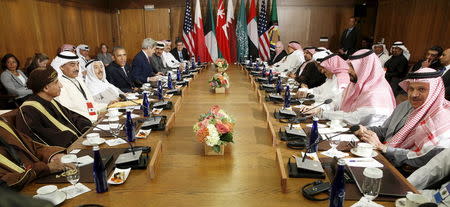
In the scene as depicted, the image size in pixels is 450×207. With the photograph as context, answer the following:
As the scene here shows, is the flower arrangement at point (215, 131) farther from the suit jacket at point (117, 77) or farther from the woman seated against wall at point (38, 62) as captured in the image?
the woman seated against wall at point (38, 62)

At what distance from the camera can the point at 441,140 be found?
1931mm

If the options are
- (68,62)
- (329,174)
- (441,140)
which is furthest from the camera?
(68,62)

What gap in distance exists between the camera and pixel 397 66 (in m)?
6.14

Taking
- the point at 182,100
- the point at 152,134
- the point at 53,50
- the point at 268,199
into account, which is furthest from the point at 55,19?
the point at 268,199

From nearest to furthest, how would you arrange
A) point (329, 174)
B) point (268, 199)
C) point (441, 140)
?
point (268, 199) < point (329, 174) < point (441, 140)

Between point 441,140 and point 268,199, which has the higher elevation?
point 441,140

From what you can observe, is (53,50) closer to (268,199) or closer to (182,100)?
(182,100)

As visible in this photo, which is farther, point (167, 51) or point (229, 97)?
point (167, 51)

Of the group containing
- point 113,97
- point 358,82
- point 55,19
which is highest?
point 55,19

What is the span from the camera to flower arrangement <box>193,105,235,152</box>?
6.26 ft

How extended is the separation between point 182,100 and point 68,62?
1.32m

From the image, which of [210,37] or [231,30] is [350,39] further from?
[210,37]

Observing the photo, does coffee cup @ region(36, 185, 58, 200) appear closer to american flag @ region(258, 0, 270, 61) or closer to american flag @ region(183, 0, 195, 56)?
american flag @ region(183, 0, 195, 56)

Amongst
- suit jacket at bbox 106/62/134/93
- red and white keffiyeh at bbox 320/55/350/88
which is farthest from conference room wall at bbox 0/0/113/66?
red and white keffiyeh at bbox 320/55/350/88
